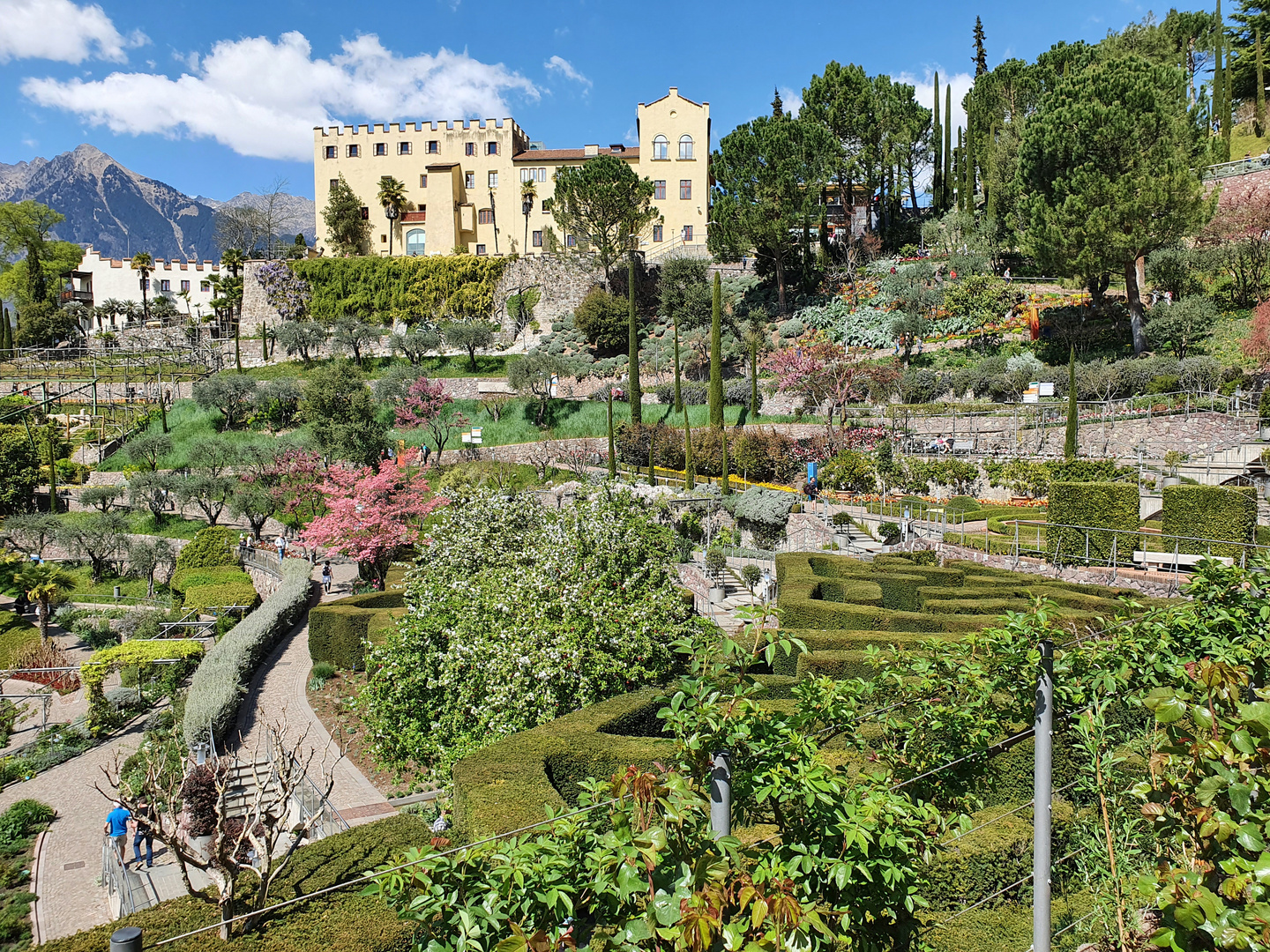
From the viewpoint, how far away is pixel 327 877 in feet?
24.1

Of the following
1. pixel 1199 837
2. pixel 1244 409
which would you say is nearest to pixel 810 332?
pixel 1244 409

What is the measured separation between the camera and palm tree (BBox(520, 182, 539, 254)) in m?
61.7

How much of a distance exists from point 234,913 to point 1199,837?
693 centimetres

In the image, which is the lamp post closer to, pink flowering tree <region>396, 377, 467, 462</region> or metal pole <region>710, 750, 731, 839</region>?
pink flowering tree <region>396, 377, 467, 462</region>

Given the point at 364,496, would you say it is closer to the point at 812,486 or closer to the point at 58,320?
the point at 812,486

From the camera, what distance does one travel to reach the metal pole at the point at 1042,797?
3980 millimetres

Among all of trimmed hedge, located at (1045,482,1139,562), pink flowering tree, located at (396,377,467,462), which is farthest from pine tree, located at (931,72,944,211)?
trimmed hedge, located at (1045,482,1139,562)

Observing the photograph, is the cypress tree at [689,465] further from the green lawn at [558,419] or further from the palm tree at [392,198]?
the palm tree at [392,198]

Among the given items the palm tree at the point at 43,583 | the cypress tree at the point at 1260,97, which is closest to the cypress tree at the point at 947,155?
the cypress tree at the point at 1260,97

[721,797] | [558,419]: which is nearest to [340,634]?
[721,797]

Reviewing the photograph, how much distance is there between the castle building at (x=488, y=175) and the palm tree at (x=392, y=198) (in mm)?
672

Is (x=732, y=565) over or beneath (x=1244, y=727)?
beneath

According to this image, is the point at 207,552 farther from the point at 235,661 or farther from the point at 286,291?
the point at 286,291

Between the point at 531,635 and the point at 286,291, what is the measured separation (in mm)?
55812
